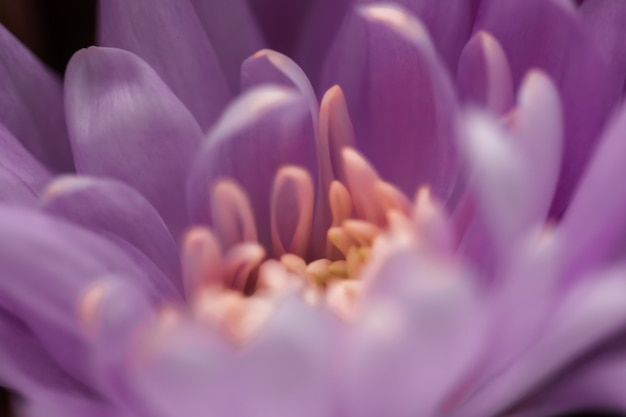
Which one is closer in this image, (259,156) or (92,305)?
(92,305)

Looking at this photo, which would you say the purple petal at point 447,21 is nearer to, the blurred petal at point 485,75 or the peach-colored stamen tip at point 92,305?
the blurred petal at point 485,75

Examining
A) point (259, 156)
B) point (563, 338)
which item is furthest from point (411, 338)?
point (259, 156)

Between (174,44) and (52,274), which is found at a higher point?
(174,44)

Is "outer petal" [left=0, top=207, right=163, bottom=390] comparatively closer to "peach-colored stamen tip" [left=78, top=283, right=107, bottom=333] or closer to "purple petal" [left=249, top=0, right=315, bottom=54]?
"peach-colored stamen tip" [left=78, top=283, right=107, bottom=333]

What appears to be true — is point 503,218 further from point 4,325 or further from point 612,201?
point 4,325

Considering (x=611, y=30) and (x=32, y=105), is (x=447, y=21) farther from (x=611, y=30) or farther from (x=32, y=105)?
(x=32, y=105)

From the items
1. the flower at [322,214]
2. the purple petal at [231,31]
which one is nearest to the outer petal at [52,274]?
the flower at [322,214]
